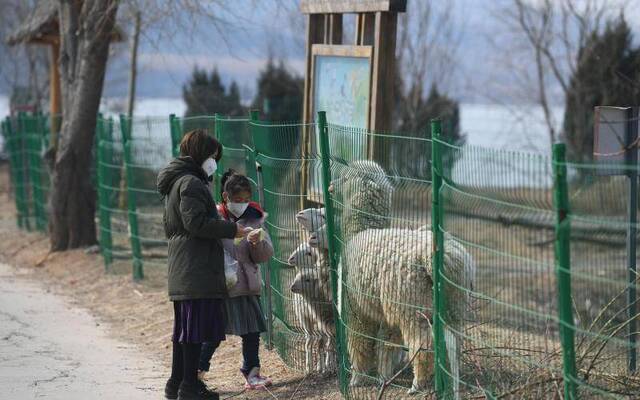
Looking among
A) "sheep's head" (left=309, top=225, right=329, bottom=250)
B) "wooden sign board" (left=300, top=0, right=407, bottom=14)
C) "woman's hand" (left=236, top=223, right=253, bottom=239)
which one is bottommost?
"sheep's head" (left=309, top=225, right=329, bottom=250)

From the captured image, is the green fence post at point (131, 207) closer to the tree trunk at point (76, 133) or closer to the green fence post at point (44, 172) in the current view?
the tree trunk at point (76, 133)

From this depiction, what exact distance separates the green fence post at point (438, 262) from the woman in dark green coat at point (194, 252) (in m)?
1.41

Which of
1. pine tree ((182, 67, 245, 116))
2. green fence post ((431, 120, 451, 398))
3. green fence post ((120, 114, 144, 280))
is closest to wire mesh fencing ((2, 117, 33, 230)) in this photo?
green fence post ((120, 114, 144, 280))

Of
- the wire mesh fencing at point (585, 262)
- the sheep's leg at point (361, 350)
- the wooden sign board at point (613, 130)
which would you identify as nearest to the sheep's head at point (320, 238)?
the sheep's leg at point (361, 350)

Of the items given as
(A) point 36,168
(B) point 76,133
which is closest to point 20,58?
(A) point 36,168

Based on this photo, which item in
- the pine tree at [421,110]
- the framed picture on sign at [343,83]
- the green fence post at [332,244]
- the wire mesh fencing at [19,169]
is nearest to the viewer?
the green fence post at [332,244]

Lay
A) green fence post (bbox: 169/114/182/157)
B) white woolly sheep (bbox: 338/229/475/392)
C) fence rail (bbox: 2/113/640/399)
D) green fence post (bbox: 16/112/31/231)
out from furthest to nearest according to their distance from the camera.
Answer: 1. green fence post (bbox: 16/112/31/231)
2. green fence post (bbox: 169/114/182/157)
3. white woolly sheep (bbox: 338/229/475/392)
4. fence rail (bbox: 2/113/640/399)

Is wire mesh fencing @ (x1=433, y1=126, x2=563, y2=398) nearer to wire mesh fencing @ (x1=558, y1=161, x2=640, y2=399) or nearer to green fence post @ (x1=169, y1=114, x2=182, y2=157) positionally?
wire mesh fencing @ (x1=558, y1=161, x2=640, y2=399)

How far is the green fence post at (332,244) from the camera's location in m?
6.95

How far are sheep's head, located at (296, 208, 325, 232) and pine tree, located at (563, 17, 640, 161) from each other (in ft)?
46.0

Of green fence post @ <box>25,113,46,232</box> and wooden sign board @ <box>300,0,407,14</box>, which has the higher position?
wooden sign board @ <box>300,0,407,14</box>

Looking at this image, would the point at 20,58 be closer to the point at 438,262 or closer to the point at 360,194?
the point at 360,194

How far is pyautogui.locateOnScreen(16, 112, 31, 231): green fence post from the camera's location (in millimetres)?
18156

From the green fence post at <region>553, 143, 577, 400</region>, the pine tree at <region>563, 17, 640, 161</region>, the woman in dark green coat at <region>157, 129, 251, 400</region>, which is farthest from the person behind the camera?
the pine tree at <region>563, 17, 640, 161</region>
